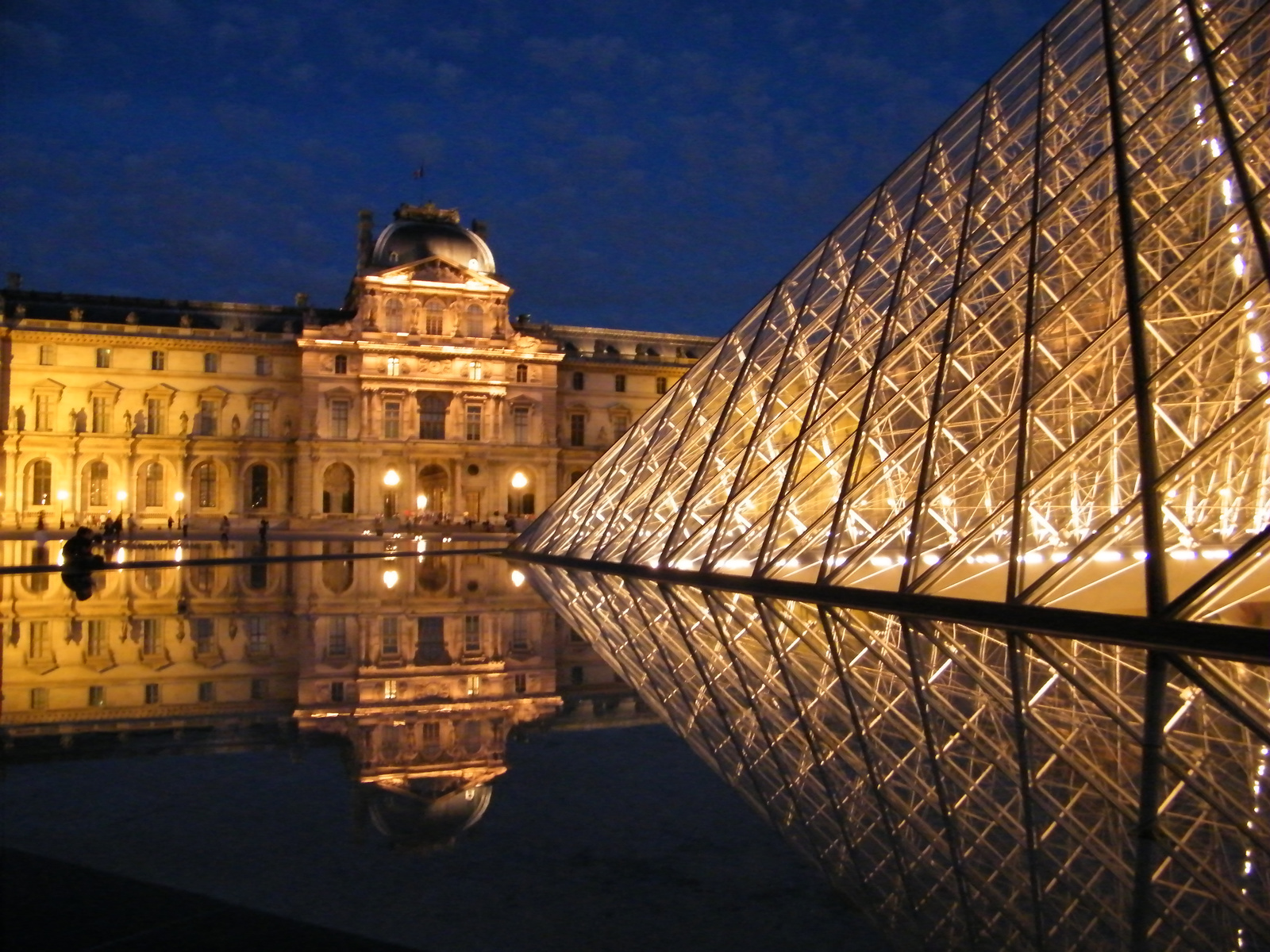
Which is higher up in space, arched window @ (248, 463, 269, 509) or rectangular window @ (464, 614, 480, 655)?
arched window @ (248, 463, 269, 509)

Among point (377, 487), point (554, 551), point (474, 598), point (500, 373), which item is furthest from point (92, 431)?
point (474, 598)

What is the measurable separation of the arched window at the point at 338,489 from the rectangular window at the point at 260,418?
3.99 m

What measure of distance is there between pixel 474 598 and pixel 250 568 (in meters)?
9.79

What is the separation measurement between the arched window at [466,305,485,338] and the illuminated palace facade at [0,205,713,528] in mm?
86

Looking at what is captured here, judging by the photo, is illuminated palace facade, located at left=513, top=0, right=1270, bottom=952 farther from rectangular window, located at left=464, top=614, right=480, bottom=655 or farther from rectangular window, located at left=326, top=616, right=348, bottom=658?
rectangular window, located at left=326, top=616, right=348, bottom=658

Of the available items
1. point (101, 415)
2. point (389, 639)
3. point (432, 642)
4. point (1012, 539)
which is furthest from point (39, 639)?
point (101, 415)

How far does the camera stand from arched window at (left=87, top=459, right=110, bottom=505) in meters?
57.4

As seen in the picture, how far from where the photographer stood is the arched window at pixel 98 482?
57375 millimetres

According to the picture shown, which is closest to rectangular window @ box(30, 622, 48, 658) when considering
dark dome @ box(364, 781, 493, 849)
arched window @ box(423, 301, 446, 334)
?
dark dome @ box(364, 781, 493, 849)

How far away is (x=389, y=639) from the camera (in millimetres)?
11805

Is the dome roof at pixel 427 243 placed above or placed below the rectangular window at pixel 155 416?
above

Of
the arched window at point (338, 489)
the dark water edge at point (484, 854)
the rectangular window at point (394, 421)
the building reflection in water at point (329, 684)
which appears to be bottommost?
the dark water edge at point (484, 854)

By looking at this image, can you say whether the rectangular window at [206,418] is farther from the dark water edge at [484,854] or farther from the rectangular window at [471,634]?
Result: the dark water edge at [484,854]

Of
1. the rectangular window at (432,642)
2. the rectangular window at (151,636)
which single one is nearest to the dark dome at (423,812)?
Answer: the rectangular window at (432,642)
